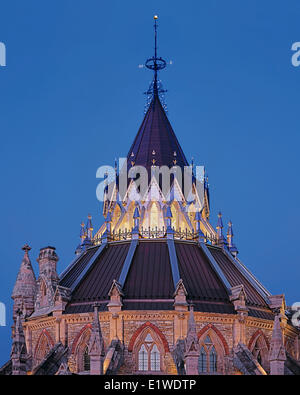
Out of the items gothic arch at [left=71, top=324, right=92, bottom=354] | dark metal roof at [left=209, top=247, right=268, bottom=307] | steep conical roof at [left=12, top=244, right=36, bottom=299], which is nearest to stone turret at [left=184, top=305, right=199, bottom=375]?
gothic arch at [left=71, top=324, right=92, bottom=354]

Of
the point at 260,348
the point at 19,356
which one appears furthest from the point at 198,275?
the point at 19,356

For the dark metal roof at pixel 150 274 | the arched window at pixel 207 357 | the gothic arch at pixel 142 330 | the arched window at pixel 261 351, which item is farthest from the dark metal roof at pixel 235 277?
the gothic arch at pixel 142 330

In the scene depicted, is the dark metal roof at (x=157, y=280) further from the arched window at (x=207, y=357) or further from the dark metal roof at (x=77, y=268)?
the arched window at (x=207, y=357)

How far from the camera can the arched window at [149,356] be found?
7162 cm

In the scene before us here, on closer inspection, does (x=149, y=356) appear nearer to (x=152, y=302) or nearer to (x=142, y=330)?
(x=142, y=330)

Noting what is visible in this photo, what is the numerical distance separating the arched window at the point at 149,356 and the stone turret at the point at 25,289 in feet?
42.9

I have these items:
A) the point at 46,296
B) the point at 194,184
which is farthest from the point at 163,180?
the point at 46,296

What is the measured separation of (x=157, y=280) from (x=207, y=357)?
23.7 ft

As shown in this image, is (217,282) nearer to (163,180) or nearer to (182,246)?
(182,246)

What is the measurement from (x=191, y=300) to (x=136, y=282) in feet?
15.7

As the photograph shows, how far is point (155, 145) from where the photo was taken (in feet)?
287

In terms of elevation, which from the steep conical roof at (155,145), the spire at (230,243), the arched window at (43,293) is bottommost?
the arched window at (43,293)

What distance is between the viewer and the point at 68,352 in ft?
242
